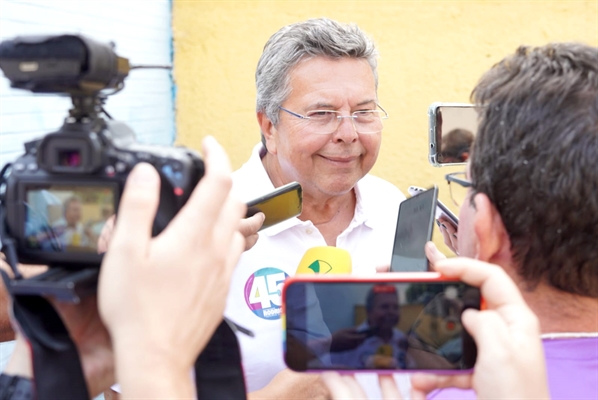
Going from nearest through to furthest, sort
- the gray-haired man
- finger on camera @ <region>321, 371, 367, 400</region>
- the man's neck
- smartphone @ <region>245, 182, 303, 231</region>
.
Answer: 1. finger on camera @ <region>321, 371, 367, 400</region>
2. the man's neck
3. smartphone @ <region>245, 182, 303, 231</region>
4. the gray-haired man

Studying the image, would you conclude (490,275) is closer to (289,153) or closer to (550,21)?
(289,153)

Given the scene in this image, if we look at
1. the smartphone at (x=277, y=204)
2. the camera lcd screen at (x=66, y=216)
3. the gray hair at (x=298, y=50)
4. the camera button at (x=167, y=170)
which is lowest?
the smartphone at (x=277, y=204)

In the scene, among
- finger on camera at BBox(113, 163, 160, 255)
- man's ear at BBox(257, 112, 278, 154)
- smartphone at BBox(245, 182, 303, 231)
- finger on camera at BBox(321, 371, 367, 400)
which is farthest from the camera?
man's ear at BBox(257, 112, 278, 154)

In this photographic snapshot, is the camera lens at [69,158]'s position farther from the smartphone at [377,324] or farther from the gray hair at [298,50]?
the gray hair at [298,50]

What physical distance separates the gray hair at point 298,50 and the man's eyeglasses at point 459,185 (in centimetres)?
87

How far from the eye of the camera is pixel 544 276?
3.63 feet

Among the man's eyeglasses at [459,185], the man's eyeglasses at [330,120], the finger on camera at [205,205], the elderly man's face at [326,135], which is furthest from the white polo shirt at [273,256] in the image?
the finger on camera at [205,205]

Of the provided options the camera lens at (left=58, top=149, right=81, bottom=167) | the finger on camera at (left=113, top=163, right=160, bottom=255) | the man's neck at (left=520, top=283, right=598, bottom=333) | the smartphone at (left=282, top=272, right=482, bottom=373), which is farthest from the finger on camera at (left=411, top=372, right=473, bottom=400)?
the camera lens at (left=58, top=149, right=81, bottom=167)

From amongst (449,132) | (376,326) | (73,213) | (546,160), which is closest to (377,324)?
(376,326)

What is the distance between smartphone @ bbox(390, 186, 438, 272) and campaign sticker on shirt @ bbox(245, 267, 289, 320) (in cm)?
35

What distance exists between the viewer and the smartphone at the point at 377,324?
98 centimetres

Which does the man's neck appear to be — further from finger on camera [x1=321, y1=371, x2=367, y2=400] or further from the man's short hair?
finger on camera [x1=321, y1=371, x2=367, y2=400]

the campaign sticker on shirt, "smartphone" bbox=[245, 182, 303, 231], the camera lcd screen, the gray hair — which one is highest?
the gray hair

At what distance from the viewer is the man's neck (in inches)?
43.1
